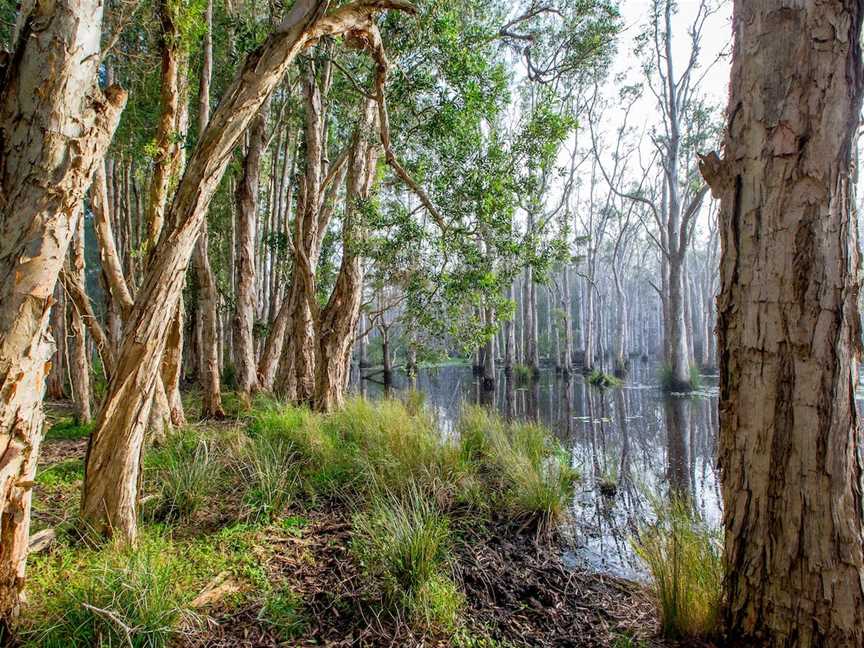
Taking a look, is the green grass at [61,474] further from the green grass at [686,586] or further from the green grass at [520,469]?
the green grass at [686,586]

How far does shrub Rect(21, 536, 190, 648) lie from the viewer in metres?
1.81

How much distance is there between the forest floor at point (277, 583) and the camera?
1959 mm

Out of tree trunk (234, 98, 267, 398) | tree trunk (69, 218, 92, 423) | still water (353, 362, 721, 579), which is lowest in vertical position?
Answer: still water (353, 362, 721, 579)

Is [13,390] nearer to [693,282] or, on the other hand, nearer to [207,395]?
[207,395]

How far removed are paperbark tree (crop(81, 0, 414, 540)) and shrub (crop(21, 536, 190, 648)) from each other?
1.12 feet

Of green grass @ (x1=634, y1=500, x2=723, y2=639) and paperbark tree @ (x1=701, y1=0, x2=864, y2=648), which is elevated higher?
paperbark tree @ (x1=701, y1=0, x2=864, y2=648)

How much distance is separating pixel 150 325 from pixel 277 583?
5.15 ft

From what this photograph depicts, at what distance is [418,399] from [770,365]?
7.34 meters

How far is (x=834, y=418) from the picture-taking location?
5.32ft

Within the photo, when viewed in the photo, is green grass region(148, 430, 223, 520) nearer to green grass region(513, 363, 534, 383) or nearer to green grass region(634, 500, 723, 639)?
green grass region(634, 500, 723, 639)

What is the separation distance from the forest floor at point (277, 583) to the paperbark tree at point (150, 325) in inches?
8.9

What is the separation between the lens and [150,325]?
242 centimetres

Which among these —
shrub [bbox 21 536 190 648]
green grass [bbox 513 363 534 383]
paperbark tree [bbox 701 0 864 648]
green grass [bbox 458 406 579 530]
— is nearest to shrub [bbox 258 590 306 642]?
shrub [bbox 21 536 190 648]

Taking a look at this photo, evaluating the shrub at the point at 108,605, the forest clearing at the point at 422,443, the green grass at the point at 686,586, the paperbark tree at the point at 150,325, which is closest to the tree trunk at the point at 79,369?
the forest clearing at the point at 422,443
